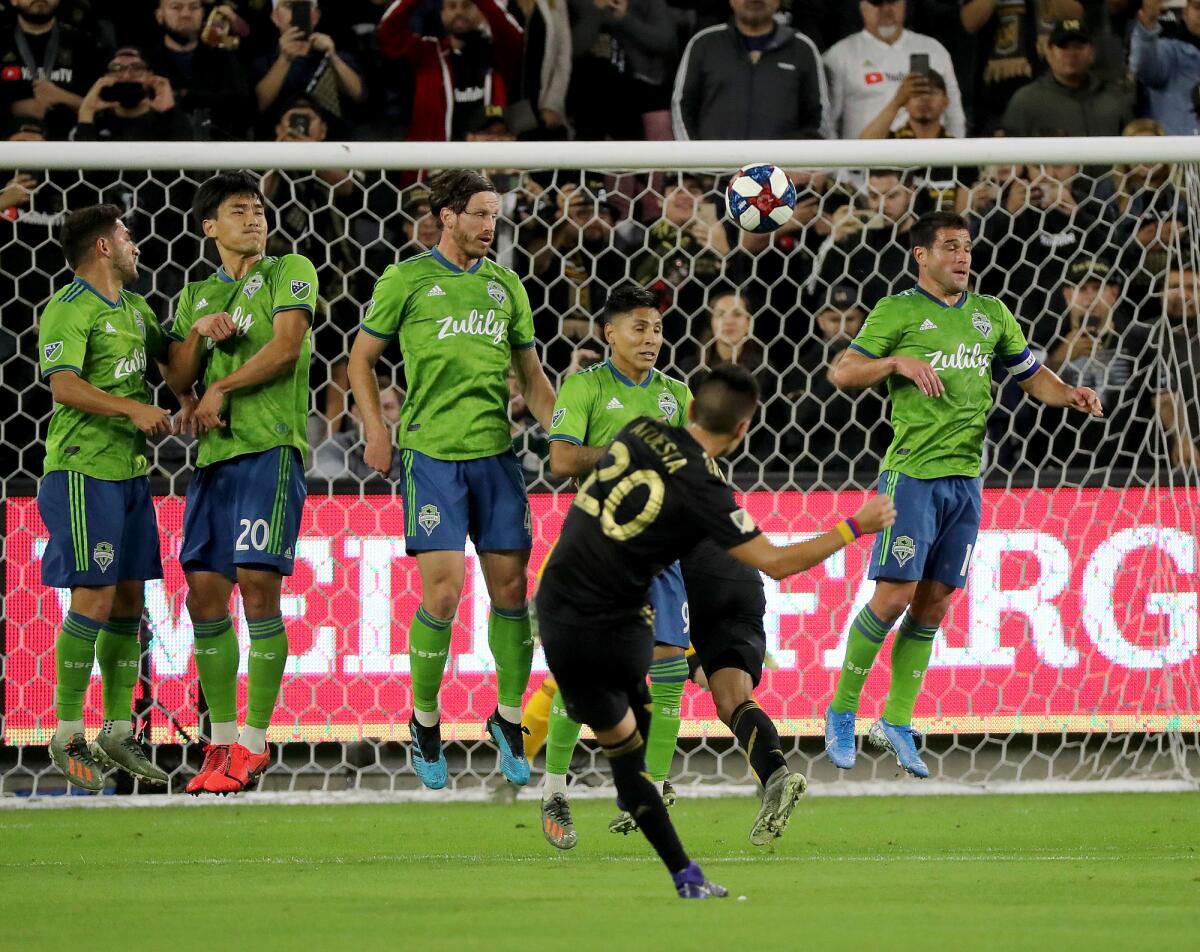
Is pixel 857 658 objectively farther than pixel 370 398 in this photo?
Yes

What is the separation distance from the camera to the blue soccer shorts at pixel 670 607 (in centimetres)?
705

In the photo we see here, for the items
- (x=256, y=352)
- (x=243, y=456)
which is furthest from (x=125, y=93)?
(x=243, y=456)

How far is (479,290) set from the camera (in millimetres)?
7305

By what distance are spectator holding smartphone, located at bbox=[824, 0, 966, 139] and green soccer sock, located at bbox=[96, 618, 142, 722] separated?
5.80 metres

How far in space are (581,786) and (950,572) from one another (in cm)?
265

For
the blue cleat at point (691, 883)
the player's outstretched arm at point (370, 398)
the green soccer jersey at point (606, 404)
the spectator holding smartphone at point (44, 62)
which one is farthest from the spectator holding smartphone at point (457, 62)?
the blue cleat at point (691, 883)

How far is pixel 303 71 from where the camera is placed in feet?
35.3

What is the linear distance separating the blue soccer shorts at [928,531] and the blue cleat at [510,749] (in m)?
1.71

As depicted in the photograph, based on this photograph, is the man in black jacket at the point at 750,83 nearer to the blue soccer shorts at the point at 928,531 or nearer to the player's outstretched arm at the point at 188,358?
the blue soccer shorts at the point at 928,531

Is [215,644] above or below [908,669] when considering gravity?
above

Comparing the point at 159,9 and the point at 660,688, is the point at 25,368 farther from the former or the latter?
the point at 660,688

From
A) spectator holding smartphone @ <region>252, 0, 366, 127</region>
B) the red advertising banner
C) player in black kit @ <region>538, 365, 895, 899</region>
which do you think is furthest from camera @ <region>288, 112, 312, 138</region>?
player in black kit @ <region>538, 365, 895, 899</region>

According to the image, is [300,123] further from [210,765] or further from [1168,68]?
[1168,68]

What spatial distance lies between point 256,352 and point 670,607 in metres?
2.00
